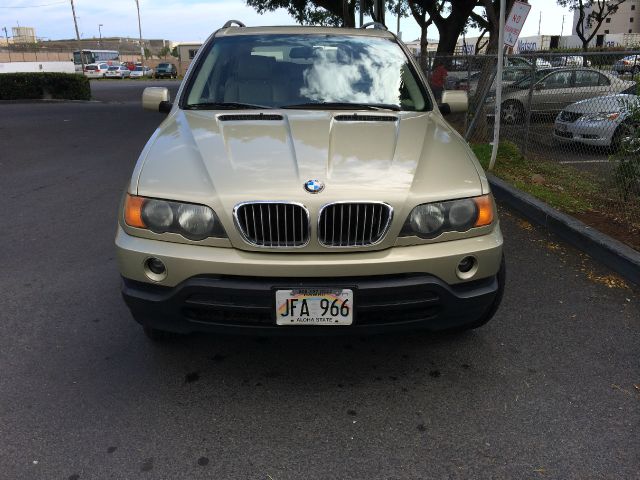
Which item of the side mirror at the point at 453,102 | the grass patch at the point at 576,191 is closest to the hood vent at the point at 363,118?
the side mirror at the point at 453,102

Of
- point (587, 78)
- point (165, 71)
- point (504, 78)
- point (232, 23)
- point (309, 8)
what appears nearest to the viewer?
point (232, 23)

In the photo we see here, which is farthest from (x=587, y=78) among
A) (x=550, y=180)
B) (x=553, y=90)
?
(x=550, y=180)

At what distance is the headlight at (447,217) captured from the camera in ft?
8.29

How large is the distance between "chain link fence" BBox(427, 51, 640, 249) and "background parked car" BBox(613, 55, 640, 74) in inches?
0.7

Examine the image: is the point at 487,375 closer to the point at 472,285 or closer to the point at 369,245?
the point at 472,285

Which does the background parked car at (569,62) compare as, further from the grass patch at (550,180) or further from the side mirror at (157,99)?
the side mirror at (157,99)

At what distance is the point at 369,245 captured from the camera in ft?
8.10

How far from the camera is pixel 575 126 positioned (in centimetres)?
814

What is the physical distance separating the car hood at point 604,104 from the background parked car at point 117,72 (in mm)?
54350

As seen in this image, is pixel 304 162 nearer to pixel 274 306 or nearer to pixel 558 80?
pixel 274 306

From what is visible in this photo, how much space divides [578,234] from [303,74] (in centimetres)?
284

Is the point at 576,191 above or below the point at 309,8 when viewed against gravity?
below

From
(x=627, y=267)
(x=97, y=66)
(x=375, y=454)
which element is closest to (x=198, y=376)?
(x=375, y=454)

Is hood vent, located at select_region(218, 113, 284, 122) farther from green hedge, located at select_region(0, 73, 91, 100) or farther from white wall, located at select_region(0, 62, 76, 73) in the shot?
white wall, located at select_region(0, 62, 76, 73)
